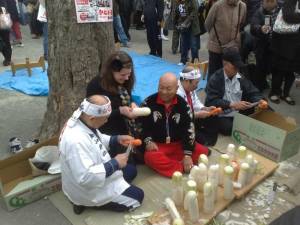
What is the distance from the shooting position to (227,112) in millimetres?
4152

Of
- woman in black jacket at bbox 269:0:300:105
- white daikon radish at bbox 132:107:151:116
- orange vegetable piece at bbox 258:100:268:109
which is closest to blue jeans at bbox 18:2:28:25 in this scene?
woman in black jacket at bbox 269:0:300:105

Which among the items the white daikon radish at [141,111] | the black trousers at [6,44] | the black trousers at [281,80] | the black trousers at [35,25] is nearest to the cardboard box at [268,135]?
the white daikon radish at [141,111]

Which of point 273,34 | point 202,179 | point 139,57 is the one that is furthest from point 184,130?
point 139,57

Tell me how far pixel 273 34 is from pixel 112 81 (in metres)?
2.78

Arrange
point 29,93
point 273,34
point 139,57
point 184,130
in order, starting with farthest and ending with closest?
point 139,57, point 29,93, point 273,34, point 184,130

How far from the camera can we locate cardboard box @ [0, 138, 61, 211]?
9.67ft

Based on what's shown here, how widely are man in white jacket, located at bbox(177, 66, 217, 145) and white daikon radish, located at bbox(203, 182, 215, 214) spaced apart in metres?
1.12

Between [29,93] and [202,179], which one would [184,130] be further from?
[29,93]

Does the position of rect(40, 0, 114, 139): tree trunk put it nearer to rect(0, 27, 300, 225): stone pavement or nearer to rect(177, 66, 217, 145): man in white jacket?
rect(0, 27, 300, 225): stone pavement

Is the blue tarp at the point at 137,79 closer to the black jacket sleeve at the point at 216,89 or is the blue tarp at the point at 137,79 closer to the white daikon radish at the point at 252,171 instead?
the black jacket sleeve at the point at 216,89

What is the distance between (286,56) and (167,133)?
242cm

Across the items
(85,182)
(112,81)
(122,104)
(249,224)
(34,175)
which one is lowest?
(249,224)

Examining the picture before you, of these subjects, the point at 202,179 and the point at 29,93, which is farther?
the point at 29,93

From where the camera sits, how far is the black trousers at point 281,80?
5.10 meters
